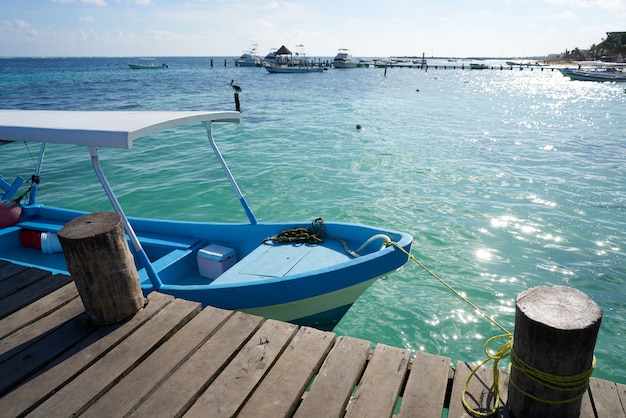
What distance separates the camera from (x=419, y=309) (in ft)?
22.3

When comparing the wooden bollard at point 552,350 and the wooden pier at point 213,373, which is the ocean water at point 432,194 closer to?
the wooden pier at point 213,373

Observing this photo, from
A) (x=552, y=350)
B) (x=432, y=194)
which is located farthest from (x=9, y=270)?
(x=432, y=194)

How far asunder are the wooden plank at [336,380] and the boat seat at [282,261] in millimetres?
2081

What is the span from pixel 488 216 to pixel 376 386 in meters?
8.56

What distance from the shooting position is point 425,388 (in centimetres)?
296

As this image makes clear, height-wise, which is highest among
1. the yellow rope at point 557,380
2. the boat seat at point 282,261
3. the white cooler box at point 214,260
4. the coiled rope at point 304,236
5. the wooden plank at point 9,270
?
the yellow rope at point 557,380

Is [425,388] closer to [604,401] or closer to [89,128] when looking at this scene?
[604,401]

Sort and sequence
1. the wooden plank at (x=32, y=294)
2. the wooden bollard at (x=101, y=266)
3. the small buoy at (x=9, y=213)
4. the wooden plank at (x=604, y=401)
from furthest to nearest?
1. the small buoy at (x=9, y=213)
2. the wooden plank at (x=32, y=294)
3. the wooden bollard at (x=101, y=266)
4. the wooden plank at (x=604, y=401)

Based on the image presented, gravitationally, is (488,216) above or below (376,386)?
below

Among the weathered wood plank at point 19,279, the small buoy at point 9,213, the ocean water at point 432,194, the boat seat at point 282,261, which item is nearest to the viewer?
the weathered wood plank at point 19,279

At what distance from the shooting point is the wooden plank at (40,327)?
3.47m

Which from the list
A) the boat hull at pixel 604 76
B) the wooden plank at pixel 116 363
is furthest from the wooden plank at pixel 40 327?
the boat hull at pixel 604 76

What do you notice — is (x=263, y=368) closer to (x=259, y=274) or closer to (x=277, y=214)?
(x=259, y=274)

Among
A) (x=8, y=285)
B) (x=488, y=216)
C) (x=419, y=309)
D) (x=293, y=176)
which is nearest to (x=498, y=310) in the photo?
(x=419, y=309)
